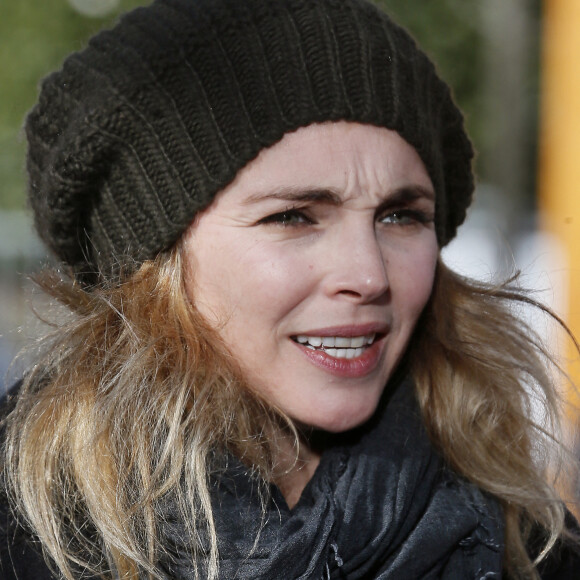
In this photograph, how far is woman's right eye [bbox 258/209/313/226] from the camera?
2033mm

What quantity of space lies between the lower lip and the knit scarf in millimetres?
265

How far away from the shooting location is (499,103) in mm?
6688

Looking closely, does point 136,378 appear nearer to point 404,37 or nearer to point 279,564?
point 279,564

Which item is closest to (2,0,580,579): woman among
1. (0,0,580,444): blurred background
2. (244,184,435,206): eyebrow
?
(244,184,435,206): eyebrow

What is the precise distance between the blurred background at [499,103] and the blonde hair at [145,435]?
48 centimetres

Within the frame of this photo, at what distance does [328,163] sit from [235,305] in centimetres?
41

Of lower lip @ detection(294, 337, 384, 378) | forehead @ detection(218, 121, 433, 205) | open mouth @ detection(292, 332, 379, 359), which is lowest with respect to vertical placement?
lower lip @ detection(294, 337, 384, 378)

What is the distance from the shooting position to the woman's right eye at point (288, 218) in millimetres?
2033

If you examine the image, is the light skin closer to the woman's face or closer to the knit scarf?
the woman's face

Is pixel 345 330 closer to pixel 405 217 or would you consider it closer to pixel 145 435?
pixel 405 217

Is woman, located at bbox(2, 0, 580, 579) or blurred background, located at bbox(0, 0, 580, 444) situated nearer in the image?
woman, located at bbox(2, 0, 580, 579)

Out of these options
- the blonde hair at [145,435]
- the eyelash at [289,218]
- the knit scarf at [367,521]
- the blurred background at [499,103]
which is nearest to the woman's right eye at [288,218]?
the eyelash at [289,218]

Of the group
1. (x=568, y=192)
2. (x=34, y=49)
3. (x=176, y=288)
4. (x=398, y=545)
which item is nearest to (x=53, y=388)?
(x=176, y=288)

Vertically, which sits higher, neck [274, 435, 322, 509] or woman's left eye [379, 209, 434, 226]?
woman's left eye [379, 209, 434, 226]
